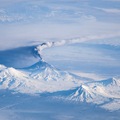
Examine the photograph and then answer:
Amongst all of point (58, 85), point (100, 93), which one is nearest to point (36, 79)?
point (58, 85)

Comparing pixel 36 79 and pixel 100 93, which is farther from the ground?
pixel 36 79

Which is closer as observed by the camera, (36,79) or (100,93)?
(100,93)

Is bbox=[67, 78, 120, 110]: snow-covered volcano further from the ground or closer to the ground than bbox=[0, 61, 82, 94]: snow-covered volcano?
closer to the ground

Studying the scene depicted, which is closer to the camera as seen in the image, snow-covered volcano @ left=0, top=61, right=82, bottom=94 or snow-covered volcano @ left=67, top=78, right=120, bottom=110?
snow-covered volcano @ left=67, top=78, right=120, bottom=110

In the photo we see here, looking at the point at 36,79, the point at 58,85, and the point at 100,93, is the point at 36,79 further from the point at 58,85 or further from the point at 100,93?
the point at 100,93

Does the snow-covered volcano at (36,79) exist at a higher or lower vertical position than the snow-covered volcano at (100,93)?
higher

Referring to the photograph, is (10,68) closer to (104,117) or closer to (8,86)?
(8,86)

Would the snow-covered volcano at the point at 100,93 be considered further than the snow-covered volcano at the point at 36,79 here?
No

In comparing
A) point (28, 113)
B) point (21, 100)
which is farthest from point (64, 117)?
point (21, 100)
